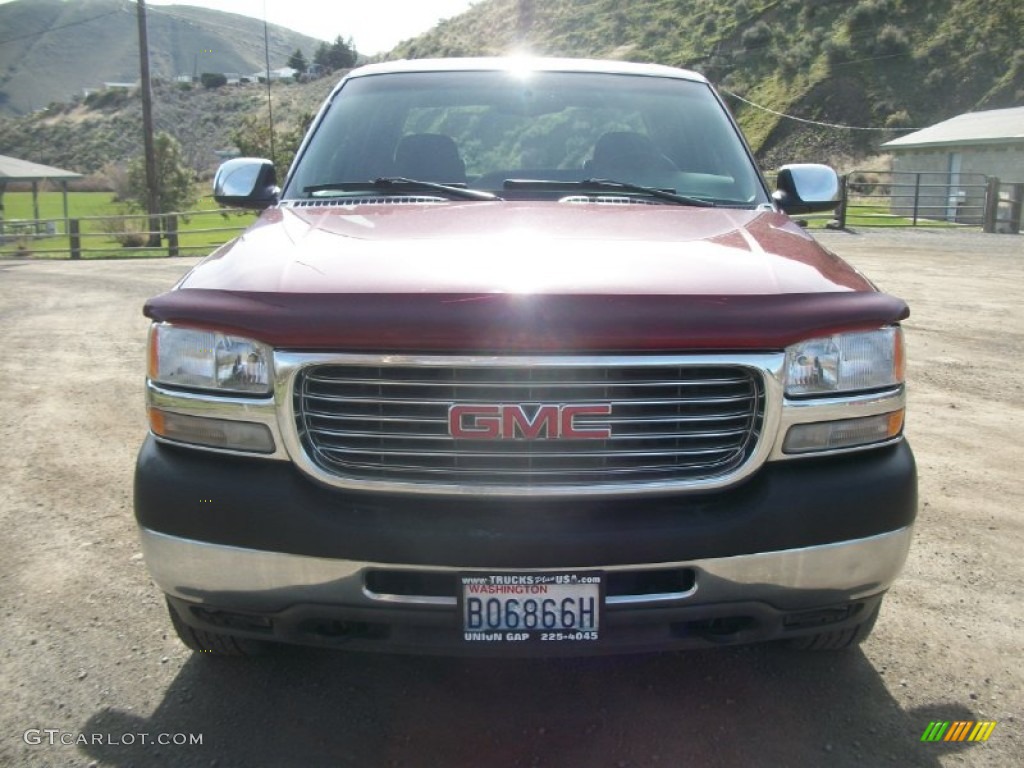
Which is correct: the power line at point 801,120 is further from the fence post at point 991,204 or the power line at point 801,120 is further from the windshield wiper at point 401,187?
the windshield wiper at point 401,187

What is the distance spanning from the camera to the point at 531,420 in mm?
2246

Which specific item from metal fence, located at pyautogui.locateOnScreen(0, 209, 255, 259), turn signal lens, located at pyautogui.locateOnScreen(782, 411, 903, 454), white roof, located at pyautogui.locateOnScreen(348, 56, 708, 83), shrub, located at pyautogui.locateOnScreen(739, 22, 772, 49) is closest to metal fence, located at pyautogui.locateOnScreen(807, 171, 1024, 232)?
metal fence, located at pyautogui.locateOnScreen(0, 209, 255, 259)

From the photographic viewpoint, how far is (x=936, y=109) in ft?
135

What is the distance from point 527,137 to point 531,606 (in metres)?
2.23

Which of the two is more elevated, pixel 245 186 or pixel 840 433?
pixel 245 186

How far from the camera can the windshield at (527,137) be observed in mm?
3654

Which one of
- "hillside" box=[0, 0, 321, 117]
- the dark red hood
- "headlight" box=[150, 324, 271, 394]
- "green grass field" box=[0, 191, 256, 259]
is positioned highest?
"hillside" box=[0, 0, 321, 117]

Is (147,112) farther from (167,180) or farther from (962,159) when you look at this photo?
(962,159)

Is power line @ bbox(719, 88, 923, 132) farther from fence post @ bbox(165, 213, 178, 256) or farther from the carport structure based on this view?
the carport structure

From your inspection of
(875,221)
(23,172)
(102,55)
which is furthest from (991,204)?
(102,55)

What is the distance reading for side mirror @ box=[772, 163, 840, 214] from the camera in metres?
3.85

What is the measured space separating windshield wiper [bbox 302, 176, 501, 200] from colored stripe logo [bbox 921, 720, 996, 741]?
2145 mm

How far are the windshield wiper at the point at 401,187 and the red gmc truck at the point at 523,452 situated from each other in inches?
34.3

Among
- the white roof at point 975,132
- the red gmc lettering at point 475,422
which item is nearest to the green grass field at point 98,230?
the red gmc lettering at point 475,422
